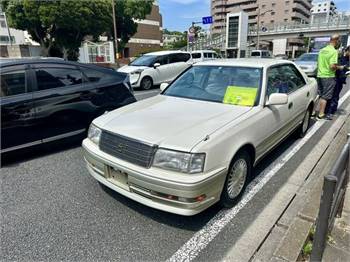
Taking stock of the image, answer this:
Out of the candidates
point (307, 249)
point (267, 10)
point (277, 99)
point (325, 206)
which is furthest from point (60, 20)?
point (267, 10)

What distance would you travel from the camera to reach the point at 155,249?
2.24 m

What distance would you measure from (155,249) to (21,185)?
2.04 metres

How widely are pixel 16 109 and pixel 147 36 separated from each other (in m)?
59.2

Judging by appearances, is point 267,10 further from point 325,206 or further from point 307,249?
point 325,206

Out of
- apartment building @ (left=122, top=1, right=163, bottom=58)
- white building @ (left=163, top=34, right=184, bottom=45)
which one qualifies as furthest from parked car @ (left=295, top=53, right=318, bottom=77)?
white building @ (left=163, top=34, right=184, bottom=45)

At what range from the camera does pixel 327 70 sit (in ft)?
19.0

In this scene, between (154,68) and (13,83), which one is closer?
(13,83)

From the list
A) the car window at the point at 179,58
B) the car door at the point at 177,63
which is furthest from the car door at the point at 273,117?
the car window at the point at 179,58

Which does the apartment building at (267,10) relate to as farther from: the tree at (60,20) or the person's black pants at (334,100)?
the person's black pants at (334,100)

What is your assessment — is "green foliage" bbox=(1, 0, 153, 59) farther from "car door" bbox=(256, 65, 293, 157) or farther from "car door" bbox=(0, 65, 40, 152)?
"car door" bbox=(256, 65, 293, 157)

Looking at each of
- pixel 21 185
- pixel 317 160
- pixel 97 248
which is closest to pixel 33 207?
pixel 21 185

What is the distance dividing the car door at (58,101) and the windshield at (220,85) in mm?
1513

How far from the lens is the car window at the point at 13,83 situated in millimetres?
3652

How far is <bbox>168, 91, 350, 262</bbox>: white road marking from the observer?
2216 millimetres
